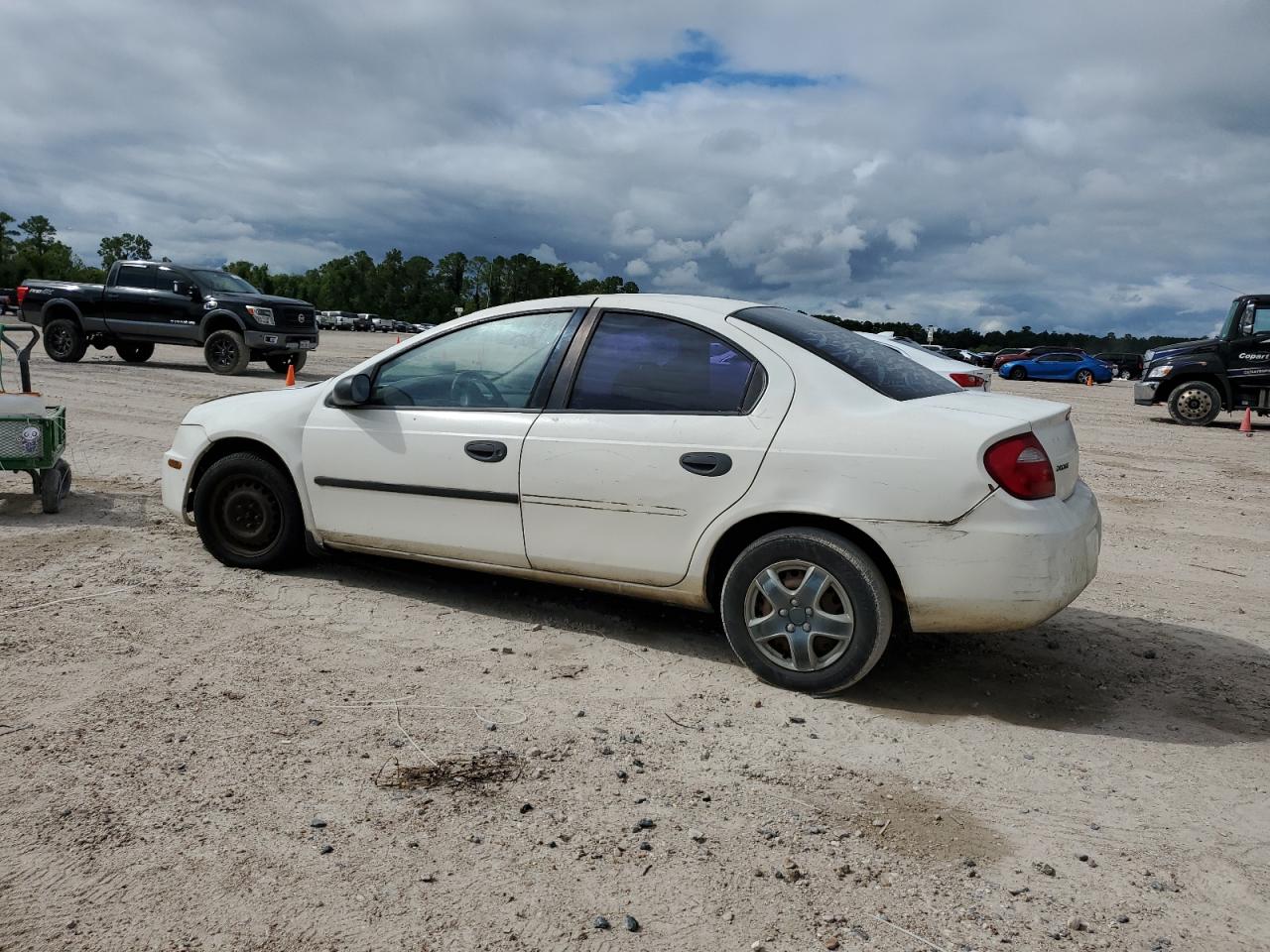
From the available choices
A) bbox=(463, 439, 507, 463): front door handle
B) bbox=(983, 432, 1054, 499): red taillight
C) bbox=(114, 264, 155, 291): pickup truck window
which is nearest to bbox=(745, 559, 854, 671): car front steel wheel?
bbox=(983, 432, 1054, 499): red taillight

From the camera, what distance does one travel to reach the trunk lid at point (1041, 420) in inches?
152

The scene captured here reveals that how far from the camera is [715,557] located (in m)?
4.23

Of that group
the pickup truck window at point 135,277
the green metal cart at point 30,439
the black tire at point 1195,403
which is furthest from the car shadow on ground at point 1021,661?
the pickup truck window at point 135,277

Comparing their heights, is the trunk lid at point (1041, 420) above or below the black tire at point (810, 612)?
above

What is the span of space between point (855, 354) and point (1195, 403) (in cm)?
1578

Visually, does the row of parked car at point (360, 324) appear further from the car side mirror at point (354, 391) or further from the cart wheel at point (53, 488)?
the car side mirror at point (354, 391)

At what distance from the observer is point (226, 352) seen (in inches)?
732

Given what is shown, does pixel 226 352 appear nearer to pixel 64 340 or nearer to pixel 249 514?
pixel 64 340

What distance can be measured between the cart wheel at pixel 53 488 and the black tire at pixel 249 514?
1812 mm

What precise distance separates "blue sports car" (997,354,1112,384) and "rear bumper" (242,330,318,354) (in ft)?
A: 98.8

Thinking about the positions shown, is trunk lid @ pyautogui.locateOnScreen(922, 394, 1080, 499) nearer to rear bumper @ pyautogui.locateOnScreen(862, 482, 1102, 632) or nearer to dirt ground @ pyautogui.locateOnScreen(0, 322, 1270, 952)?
rear bumper @ pyautogui.locateOnScreen(862, 482, 1102, 632)

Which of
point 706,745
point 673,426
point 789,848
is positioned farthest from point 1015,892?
point 673,426

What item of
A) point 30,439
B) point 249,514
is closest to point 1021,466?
point 249,514

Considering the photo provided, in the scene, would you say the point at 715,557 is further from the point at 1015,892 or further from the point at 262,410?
the point at 262,410
